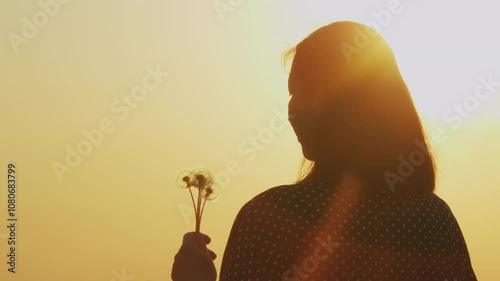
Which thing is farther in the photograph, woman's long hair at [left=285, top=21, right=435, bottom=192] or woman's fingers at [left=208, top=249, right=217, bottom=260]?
woman's fingers at [left=208, top=249, right=217, bottom=260]

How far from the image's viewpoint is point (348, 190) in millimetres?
2848

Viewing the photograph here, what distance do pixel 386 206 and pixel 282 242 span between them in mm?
508

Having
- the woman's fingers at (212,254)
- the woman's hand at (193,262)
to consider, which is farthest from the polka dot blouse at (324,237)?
the woman's fingers at (212,254)

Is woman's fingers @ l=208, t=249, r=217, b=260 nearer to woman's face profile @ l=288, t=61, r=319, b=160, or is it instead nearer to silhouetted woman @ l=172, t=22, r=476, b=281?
silhouetted woman @ l=172, t=22, r=476, b=281

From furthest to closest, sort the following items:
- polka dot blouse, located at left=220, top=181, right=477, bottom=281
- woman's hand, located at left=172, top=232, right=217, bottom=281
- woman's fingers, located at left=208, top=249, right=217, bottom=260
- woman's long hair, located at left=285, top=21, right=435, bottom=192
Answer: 1. woman's fingers, located at left=208, top=249, right=217, bottom=260
2. woman's hand, located at left=172, top=232, right=217, bottom=281
3. woman's long hair, located at left=285, top=21, right=435, bottom=192
4. polka dot blouse, located at left=220, top=181, right=477, bottom=281

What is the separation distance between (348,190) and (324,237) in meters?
0.25

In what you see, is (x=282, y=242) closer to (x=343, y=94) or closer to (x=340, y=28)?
(x=343, y=94)

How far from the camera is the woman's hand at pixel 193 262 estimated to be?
3.40 metres

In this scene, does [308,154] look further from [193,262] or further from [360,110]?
[193,262]

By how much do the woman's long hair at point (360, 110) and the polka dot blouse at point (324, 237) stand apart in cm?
10

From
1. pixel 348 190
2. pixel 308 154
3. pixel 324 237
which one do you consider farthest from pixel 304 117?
pixel 324 237

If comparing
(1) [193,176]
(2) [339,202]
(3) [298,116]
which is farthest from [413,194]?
(1) [193,176]

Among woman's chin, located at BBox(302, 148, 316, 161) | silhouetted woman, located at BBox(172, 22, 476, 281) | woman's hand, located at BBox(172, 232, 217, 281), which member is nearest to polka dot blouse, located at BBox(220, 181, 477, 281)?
silhouetted woman, located at BBox(172, 22, 476, 281)

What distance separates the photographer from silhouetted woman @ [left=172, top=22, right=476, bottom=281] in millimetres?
2740
